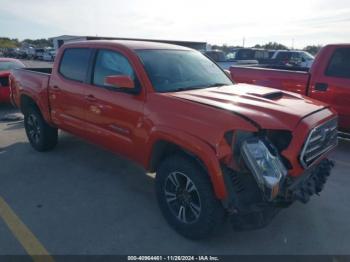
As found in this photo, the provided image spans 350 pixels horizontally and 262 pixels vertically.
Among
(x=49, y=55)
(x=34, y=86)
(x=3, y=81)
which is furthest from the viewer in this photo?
(x=49, y=55)

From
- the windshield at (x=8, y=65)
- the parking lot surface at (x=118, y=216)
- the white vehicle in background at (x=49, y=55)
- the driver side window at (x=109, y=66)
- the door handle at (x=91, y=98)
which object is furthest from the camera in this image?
the white vehicle in background at (x=49, y=55)

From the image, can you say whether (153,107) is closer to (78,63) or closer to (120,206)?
(120,206)

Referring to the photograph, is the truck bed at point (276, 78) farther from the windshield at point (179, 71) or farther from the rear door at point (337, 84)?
the windshield at point (179, 71)

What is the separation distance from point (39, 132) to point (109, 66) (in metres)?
2.41

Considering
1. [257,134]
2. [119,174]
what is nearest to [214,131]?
[257,134]

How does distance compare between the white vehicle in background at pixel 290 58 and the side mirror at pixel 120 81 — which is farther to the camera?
the white vehicle in background at pixel 290 58

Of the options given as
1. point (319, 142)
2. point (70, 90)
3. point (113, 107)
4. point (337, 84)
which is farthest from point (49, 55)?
point (319, 142)

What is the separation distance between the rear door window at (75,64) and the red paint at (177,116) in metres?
0.10

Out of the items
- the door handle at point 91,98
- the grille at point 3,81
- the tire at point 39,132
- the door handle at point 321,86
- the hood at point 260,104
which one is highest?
the hood at point 260,104

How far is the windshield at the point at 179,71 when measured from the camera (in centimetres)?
367

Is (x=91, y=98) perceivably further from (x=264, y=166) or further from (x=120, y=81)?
(x=264, y=166)

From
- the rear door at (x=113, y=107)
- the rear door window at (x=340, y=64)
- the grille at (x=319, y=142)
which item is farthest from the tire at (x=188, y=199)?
the rear door window at (x=340, y=64)

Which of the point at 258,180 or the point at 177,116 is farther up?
the point at 177,116

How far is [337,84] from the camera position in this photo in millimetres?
5613
